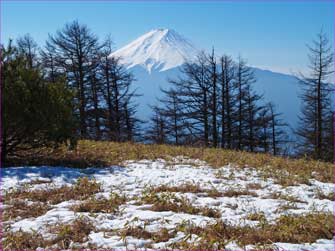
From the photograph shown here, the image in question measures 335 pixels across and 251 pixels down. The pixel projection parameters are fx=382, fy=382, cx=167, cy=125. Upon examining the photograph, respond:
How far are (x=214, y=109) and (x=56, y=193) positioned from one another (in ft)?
67.2

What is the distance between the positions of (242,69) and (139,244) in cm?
2546

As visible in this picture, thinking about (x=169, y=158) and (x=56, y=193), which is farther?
(x=169, y=158)

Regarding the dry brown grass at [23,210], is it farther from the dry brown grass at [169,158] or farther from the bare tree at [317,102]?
the bare tree at [317,102]

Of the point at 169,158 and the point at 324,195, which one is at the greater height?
the point at 169,158

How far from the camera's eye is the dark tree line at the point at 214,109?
1039 inches

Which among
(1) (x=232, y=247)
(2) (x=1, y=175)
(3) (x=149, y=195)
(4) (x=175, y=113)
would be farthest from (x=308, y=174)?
(4) (x=175, y=113)

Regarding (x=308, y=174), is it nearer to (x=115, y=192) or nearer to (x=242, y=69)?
(x=115, y=192)

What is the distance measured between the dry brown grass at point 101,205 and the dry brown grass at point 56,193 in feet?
1.46

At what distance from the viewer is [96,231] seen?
4418 mm

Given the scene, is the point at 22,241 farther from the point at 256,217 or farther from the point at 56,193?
the point at 256,217

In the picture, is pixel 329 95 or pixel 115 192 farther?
pixel 329 95

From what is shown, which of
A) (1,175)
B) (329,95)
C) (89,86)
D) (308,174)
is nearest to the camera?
(1,175)

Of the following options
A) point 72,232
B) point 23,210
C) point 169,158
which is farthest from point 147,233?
point 169,158

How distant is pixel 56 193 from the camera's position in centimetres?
629
